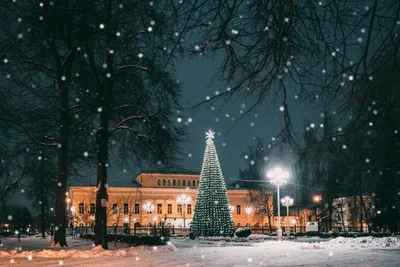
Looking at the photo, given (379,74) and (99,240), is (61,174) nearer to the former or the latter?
Answer: (99,240)

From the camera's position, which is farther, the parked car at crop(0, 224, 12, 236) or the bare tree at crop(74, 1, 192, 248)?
the parked car at crop(0, 224, 12, 236)

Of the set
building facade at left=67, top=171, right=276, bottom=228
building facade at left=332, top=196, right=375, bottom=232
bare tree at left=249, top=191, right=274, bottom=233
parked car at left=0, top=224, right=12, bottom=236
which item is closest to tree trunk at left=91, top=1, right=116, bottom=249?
building facade at left=332, top=196, right=375, bottom=232

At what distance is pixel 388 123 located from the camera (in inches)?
229

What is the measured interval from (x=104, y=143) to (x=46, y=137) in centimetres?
428

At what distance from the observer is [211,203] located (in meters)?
44.7

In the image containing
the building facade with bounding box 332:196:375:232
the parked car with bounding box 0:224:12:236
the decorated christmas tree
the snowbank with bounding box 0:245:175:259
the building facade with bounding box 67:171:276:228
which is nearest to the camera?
the snowbank with bounding box 0:245:175:259

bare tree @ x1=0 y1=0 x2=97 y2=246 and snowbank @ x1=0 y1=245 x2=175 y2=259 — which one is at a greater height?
bare tree @ x1=0 y1=0 x2=97 y2=246

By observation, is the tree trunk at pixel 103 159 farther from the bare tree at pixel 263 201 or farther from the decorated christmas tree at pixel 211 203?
the bare tree at pixel 263 201

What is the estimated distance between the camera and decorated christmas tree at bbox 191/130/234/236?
44666 millimetres

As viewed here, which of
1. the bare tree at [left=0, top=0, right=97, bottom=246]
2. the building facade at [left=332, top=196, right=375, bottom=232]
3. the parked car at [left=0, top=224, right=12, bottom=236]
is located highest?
the bare tree at [left=0, top=0, right=97, bottom=246]

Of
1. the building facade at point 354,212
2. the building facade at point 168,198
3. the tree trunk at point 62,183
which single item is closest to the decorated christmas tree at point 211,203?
the building facade at point 354,212

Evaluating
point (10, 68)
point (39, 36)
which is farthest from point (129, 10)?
point (10, 68)

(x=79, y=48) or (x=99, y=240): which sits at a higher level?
(x=79, y=48)

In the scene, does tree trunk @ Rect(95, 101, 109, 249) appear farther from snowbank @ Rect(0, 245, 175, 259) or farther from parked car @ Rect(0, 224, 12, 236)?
parked car @ Rect(0, 224, 12, 236)
